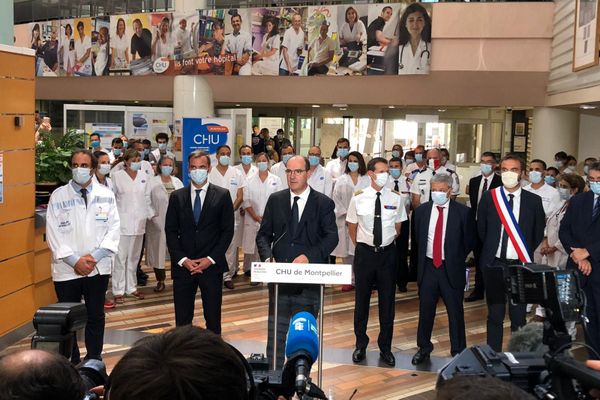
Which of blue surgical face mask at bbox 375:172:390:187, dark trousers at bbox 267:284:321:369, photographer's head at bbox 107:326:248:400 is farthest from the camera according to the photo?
blue surgical face mask at bbox 375:172:390:187

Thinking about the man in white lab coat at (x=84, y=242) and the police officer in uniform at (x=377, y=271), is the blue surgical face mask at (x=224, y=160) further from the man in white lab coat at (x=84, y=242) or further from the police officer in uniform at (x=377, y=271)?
the man in white lab coat at (x=84, y=242)

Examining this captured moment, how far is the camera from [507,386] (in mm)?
1189

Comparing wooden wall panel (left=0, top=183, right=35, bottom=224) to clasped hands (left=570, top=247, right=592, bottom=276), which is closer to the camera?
clasped hands (left=570, top=247, right=592, bottom=276)

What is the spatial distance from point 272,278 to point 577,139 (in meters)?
10.7

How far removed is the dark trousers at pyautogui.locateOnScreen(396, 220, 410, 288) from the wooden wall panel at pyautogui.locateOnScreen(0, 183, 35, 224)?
4.00m

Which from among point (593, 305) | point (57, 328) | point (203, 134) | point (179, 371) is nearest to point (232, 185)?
point (203, 134)

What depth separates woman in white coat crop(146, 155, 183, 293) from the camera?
7883mm

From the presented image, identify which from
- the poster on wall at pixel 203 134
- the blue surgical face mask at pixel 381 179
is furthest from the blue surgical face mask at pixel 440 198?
the poster on wall at pixel 203 134

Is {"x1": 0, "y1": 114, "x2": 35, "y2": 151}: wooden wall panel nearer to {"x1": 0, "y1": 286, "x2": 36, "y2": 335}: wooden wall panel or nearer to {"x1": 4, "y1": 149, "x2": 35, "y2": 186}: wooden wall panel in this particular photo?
{"x1": 4, "y1": 149, "x2": 35, "y2": 186}: wooden wall panel

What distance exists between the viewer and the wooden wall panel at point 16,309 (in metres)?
5.68

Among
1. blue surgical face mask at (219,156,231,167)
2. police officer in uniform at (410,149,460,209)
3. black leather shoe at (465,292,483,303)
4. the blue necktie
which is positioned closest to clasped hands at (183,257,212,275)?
the blue necktie

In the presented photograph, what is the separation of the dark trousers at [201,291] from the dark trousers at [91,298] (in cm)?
67

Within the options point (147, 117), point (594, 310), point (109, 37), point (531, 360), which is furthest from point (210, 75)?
point (531, 360)

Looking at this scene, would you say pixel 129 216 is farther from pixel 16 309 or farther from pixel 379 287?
pixel 379 287
